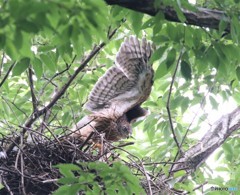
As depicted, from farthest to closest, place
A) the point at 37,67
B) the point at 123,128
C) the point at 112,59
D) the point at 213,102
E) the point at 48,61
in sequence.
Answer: the point at 112,59, the point at 123,128, the point at 213,102, the point at 48,61, the point at 37,67

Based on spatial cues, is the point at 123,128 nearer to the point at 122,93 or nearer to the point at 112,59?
the point at 122,93

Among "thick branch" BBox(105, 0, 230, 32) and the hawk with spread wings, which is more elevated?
"thick branch" BBox(105, 0, 230, 32)

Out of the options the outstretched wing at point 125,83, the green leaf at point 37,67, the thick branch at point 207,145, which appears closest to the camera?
the green leaf at point 37,67

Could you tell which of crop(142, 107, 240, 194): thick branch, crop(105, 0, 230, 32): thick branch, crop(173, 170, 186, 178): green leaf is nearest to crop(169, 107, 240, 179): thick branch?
crop(142, 107, 240, 194): thick branch

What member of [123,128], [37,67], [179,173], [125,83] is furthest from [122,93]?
[37,67]

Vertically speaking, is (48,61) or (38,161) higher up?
(48,61)

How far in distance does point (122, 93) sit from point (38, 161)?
112 centimetres

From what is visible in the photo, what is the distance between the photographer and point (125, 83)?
12.3ft

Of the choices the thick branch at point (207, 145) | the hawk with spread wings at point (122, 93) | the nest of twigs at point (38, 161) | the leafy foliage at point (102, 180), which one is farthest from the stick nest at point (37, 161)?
the hawk with spread wings at point (122, 93)

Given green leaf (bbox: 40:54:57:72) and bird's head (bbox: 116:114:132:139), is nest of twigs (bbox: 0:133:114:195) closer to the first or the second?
green leaf (bbox: 40:54:57:72)

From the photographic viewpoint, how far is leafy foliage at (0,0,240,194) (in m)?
1.71

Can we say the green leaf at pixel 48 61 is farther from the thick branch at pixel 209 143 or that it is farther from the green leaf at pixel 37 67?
the thick branch at pixel 209 143

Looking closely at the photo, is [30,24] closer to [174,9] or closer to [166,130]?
[174,9]

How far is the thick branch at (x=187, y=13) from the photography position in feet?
7.77
